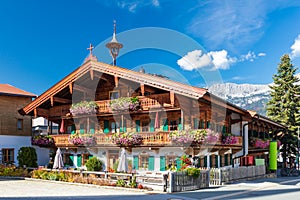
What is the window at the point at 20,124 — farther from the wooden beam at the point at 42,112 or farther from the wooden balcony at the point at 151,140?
the wooden balcony at the point at 151,140

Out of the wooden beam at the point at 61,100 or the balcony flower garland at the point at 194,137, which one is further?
the wooden beam at the point at 61,100

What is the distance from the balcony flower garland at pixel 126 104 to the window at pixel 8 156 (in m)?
11.1

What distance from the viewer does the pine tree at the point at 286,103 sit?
39.9 metres

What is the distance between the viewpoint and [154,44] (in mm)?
25047

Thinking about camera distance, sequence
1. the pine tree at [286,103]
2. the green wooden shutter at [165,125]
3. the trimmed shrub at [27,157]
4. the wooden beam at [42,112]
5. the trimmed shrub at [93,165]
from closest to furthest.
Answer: the trimmed shrub at [93,165]
the green wooden shutter at [165,125]
the trimmed shrub at [27,157]
the wooden beam at [42,112]
the pine tree at [286,103]

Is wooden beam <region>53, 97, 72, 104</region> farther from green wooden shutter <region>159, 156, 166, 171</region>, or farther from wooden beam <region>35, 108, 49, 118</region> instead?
green wooden shutter <region>159, 156, 166, 171</region>

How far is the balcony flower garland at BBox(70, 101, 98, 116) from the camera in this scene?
25920 mm

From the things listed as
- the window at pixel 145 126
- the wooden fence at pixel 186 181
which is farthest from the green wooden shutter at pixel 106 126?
the wooden fence at pixel 186 181

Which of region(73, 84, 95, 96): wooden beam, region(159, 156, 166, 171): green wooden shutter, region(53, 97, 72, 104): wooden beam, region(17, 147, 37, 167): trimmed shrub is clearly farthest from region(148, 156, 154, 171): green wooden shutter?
region(17, 147, 37, 167): trimmed shrub

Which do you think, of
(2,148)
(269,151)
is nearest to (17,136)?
(2,148)

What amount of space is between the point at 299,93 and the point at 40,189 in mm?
33795

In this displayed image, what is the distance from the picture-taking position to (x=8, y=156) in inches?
1144

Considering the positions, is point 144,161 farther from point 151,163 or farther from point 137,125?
→ point 137,125

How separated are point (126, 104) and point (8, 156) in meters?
12.5
